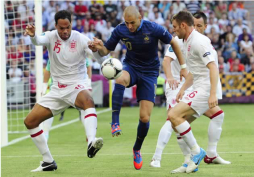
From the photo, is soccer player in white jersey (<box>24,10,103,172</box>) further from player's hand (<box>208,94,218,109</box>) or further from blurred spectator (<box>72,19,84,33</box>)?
blurred spectator (<box>72,19,84,33</box>)

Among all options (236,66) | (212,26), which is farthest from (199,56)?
(212,26)

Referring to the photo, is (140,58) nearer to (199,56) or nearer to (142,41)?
(142,41)

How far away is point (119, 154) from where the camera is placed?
8922mm

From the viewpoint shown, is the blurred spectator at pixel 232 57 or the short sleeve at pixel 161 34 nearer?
the short sleeve at pixel 161 34

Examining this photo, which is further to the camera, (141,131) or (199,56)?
(141,131)

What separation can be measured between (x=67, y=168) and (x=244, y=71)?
1611 centimetres

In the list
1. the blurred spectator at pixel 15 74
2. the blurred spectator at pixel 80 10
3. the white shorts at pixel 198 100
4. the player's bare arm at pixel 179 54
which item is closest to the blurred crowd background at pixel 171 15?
the blurred spectator at pixel 80 10

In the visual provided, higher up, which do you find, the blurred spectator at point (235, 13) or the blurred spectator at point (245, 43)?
the blurred spectator at point (235, 13)

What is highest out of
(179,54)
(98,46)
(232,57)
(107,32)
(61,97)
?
(98,46)

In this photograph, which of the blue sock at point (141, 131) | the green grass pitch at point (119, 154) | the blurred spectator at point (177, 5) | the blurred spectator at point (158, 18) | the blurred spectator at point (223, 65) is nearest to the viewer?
the green grass pitch at point (119, 154)

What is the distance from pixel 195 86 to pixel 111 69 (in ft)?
3.64

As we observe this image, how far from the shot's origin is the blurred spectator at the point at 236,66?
2175cm

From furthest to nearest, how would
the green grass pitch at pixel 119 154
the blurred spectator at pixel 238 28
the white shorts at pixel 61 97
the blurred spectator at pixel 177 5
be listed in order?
1. the blurred spectator at pixel 177 5
2. the blurred spectator at pixel 238 28
3. the white shorts at pixel 61 97
4. the green grass pitch at pixel 119 154

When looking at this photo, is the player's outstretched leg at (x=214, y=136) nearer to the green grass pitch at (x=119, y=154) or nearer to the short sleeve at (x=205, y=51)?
the green grass pitch at (x=119, y=154)
